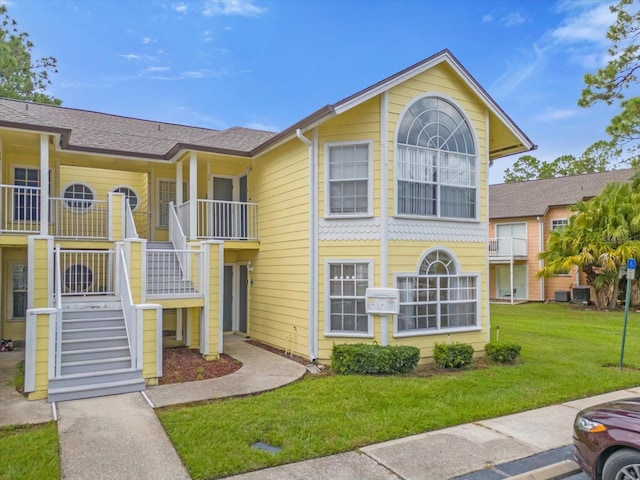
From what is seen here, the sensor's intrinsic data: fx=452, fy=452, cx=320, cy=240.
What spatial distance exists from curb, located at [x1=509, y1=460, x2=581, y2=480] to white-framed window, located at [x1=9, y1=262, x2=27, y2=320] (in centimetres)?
1199

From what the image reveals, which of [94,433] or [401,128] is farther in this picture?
[401,128]

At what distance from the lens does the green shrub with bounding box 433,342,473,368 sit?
29.9ft

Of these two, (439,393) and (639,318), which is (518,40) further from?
(439,393)

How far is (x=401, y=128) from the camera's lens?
31.4 feet

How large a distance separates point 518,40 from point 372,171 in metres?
11.2

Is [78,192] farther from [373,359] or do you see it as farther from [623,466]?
[623,466]

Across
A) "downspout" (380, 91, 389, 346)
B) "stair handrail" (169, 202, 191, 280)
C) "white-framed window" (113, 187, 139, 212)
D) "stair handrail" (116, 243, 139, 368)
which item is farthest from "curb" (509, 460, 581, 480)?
"white-framed window" (113, 187, 139, 212)

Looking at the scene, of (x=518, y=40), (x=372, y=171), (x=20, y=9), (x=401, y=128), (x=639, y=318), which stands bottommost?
(x=639, y=318)

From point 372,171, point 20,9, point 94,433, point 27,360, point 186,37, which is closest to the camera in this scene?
point 94,433

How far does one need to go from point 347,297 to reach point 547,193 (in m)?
21.0

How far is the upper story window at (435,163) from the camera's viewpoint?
9.62 meters

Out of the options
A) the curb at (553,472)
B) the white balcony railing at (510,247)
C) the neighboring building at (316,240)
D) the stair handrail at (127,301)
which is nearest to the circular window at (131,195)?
the neighboring building at (316,240)

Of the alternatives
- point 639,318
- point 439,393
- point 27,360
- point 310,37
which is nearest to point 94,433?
point 27,360

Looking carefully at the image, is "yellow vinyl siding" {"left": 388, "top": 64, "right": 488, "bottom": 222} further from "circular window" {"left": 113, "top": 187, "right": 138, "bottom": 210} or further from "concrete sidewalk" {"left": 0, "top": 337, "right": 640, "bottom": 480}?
"circular window" {"left": 113, "top": 187, "right": 138, "bottom": 210}
